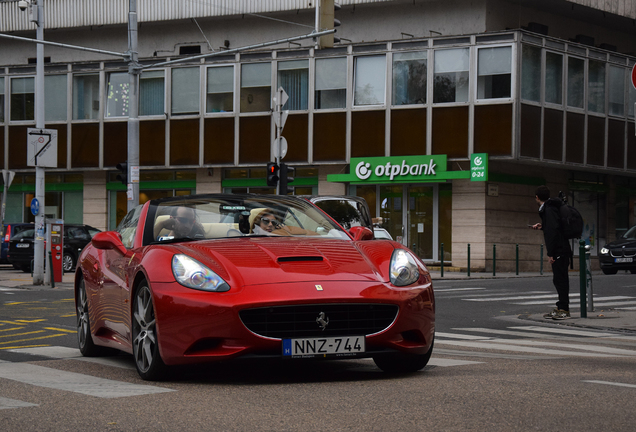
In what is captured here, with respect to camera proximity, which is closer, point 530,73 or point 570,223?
point 570,223

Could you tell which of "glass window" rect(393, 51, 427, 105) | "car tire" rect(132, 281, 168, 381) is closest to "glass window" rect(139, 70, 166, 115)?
"glass window" rect(393, 51, 427, 105)

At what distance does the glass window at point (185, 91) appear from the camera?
121 feet

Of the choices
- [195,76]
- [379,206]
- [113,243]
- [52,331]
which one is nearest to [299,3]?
[195,76]

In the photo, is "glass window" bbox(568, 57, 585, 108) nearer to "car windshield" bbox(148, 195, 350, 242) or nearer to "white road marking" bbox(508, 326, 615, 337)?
"white road marking" bbox(508, 326, 615, 337)

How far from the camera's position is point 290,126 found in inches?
1394

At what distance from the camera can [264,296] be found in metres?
6.29

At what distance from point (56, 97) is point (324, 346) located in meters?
34.8

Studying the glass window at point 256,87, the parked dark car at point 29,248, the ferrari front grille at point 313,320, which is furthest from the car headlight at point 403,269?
the glass window at point 256,87

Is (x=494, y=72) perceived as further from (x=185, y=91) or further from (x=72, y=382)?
(x=72, y=382)

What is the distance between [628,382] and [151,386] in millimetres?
3114

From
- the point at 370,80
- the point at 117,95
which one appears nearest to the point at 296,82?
the point at 370,80

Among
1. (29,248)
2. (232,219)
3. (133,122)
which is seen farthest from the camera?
(29,248)

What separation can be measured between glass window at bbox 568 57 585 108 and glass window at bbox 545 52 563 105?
1.65 feet

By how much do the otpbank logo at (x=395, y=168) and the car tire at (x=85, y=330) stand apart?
24698mm
